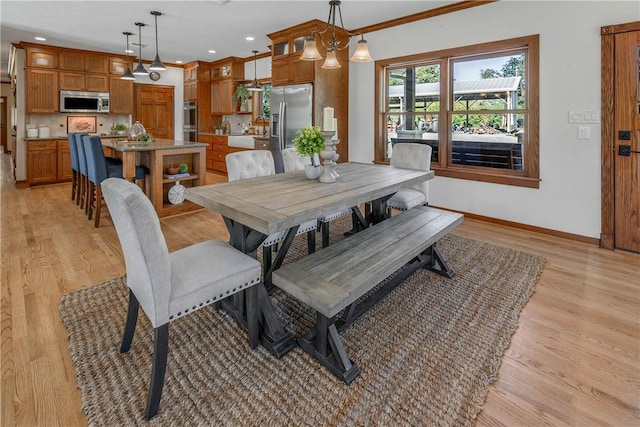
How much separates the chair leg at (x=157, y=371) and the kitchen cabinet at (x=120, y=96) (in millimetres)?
7399

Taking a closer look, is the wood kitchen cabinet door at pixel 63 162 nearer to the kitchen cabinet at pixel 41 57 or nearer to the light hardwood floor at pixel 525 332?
the kitchen cabinet at pixel 41 57

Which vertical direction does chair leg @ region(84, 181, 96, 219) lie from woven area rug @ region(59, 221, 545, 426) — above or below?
above

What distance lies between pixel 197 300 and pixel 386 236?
4.10 ft

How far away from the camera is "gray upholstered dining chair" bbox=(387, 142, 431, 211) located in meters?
3.30

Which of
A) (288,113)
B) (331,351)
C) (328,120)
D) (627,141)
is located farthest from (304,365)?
(288,113)

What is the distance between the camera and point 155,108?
8.68 m

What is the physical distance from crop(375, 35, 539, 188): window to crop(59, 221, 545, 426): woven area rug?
2.11 meters

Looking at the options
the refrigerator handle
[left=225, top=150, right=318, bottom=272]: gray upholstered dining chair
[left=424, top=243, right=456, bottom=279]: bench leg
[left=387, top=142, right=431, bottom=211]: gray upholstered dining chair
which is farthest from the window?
[left=225, top=150, right=318, bottom=272]: gray upholstered dining chair

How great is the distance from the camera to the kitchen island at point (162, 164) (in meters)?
4.27

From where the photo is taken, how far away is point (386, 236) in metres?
2.32

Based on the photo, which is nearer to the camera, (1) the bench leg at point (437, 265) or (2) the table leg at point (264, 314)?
(2) the table leg at point (264, 314)

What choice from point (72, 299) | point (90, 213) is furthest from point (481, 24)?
point (90, 213)

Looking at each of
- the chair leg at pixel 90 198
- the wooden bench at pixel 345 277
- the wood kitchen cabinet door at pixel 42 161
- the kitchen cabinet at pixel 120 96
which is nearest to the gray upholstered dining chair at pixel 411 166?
the wooden bench at pixel 345 277

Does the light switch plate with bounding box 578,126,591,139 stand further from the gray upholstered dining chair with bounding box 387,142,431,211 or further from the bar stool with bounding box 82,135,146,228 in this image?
the bar stool with bounding box 82,135,146,228
